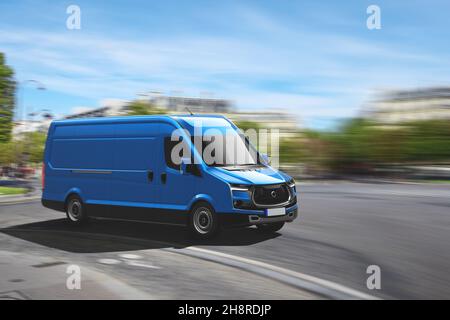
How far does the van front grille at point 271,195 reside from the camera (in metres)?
9.41

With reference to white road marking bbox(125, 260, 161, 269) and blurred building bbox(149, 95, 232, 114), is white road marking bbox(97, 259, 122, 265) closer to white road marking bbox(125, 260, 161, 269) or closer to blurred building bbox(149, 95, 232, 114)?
white road marking bbox(125, 260, 161, 269)

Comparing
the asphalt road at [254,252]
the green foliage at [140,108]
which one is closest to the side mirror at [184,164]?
the asphalt road at [254,252]

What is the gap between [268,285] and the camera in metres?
6.67

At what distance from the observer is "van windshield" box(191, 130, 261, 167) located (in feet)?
32.4

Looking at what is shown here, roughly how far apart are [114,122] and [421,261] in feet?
20.5

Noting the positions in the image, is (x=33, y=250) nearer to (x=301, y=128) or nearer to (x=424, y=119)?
(x=424, y=119)

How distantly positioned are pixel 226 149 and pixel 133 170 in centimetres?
183

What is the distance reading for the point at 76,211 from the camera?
470 inches

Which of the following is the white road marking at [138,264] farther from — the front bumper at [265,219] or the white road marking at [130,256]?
the front bumper at [265,219]

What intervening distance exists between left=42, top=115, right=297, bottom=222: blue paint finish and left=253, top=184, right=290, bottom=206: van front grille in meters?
0.10

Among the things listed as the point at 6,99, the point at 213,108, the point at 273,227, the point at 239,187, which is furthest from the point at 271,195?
the point at 213,108

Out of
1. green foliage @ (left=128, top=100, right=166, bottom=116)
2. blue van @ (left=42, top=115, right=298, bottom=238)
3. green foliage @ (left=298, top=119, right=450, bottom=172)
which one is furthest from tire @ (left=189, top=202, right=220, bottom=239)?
green foliage @ (left=128, top=100, right=166, bottom=116)
